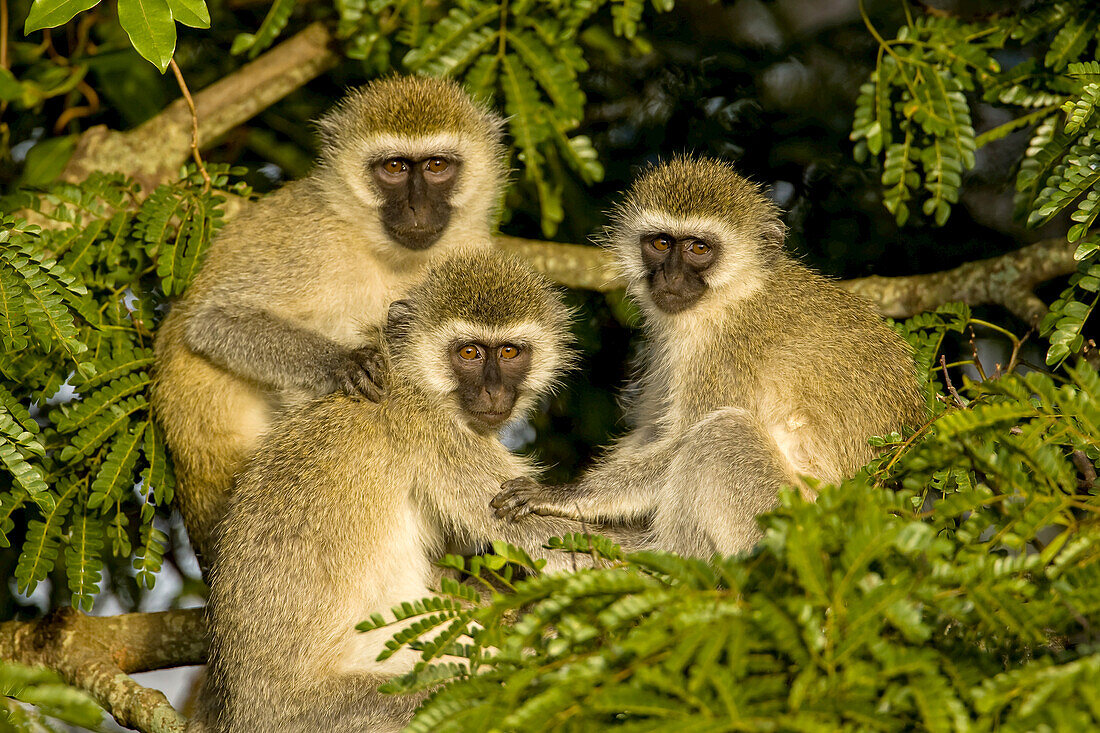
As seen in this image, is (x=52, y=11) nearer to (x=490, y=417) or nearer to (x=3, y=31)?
(x=490, y=417)

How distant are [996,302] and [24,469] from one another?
432cm

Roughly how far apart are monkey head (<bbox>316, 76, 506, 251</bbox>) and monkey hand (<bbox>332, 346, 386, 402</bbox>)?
0.90m

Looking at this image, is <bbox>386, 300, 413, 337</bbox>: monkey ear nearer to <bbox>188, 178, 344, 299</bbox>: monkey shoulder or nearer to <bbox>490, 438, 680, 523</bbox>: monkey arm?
<bbox>490, 438, 680, 523</bbox>: monkey arm

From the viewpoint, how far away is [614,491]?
4.38 m

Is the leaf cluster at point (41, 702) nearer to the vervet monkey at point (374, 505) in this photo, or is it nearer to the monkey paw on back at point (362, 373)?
the vervet monkey at point (374, 505)

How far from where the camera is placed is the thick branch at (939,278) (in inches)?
196

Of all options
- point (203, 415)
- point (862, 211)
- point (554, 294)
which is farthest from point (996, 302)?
point (203, 415)

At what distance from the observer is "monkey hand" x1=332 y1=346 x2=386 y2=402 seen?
430 centimetres

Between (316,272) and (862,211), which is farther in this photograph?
(862,211)

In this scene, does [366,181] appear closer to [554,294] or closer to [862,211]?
[554,294]

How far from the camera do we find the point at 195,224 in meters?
4.99

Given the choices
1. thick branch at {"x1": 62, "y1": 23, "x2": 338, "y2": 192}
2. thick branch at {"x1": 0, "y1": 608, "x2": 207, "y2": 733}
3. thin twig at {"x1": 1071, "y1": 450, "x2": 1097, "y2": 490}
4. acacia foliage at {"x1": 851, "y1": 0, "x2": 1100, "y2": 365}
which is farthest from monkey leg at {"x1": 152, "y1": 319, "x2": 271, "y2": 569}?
thin twig at {"x1": 1071, "y1": 450, "x2": 1097, "y2": 490}

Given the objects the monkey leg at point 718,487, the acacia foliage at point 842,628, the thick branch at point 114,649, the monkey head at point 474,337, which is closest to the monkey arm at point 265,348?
the monkey head at point 474,337

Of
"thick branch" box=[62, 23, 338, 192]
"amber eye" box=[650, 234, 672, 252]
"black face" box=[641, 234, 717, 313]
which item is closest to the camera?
"black face" box=[641, 234, 717, 313]
